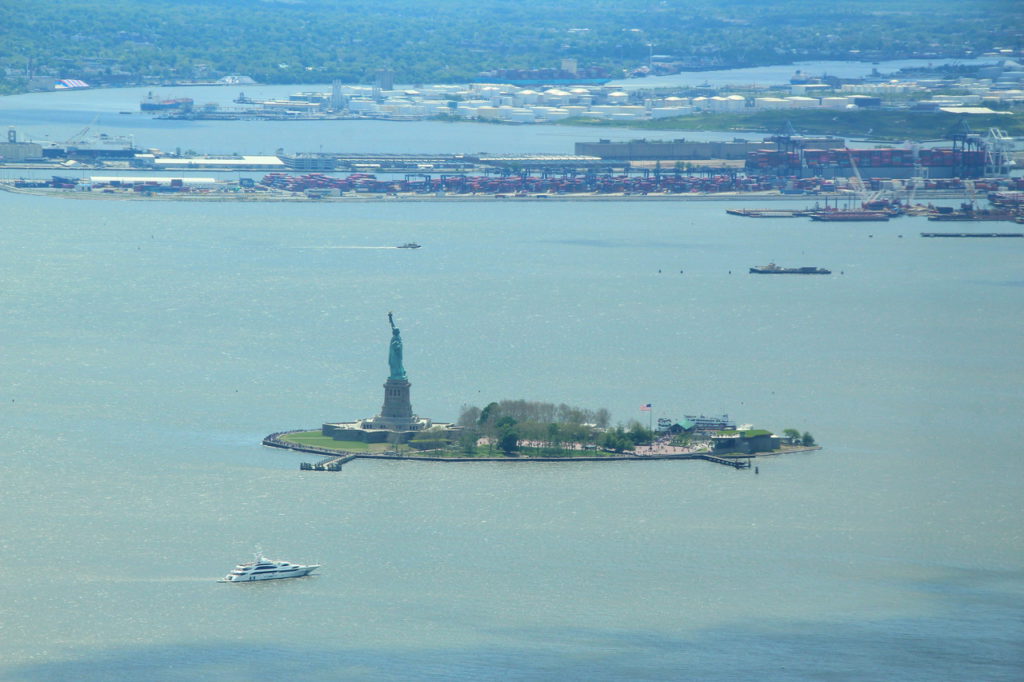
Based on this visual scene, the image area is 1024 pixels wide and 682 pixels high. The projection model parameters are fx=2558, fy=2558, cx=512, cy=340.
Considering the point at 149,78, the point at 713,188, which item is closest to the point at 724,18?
the point at 149,78

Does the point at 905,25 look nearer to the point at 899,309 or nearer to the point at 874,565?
the point at 899,309

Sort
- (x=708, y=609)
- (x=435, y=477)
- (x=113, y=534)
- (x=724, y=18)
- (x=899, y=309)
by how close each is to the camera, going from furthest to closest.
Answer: (x=724, y=18) → (x=899, y=309) → (x=435, y=477) → (x=113, y=534) → (x=708, y=609)

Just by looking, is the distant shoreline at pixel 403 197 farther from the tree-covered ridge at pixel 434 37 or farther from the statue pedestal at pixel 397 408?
the tree-covered ridge at pixel 434 37

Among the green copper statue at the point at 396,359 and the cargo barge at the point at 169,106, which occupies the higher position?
the cargo barge at the point at 169,106

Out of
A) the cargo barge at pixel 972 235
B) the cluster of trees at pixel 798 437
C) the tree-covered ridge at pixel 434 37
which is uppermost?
the tree-covered ridge at pixel 434 37

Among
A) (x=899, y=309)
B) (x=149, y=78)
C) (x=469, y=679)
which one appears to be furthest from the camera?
(x=149, y=78)

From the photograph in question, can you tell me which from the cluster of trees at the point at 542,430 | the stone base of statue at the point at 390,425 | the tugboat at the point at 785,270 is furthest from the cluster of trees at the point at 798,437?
the tugboat at the point at 785,270
